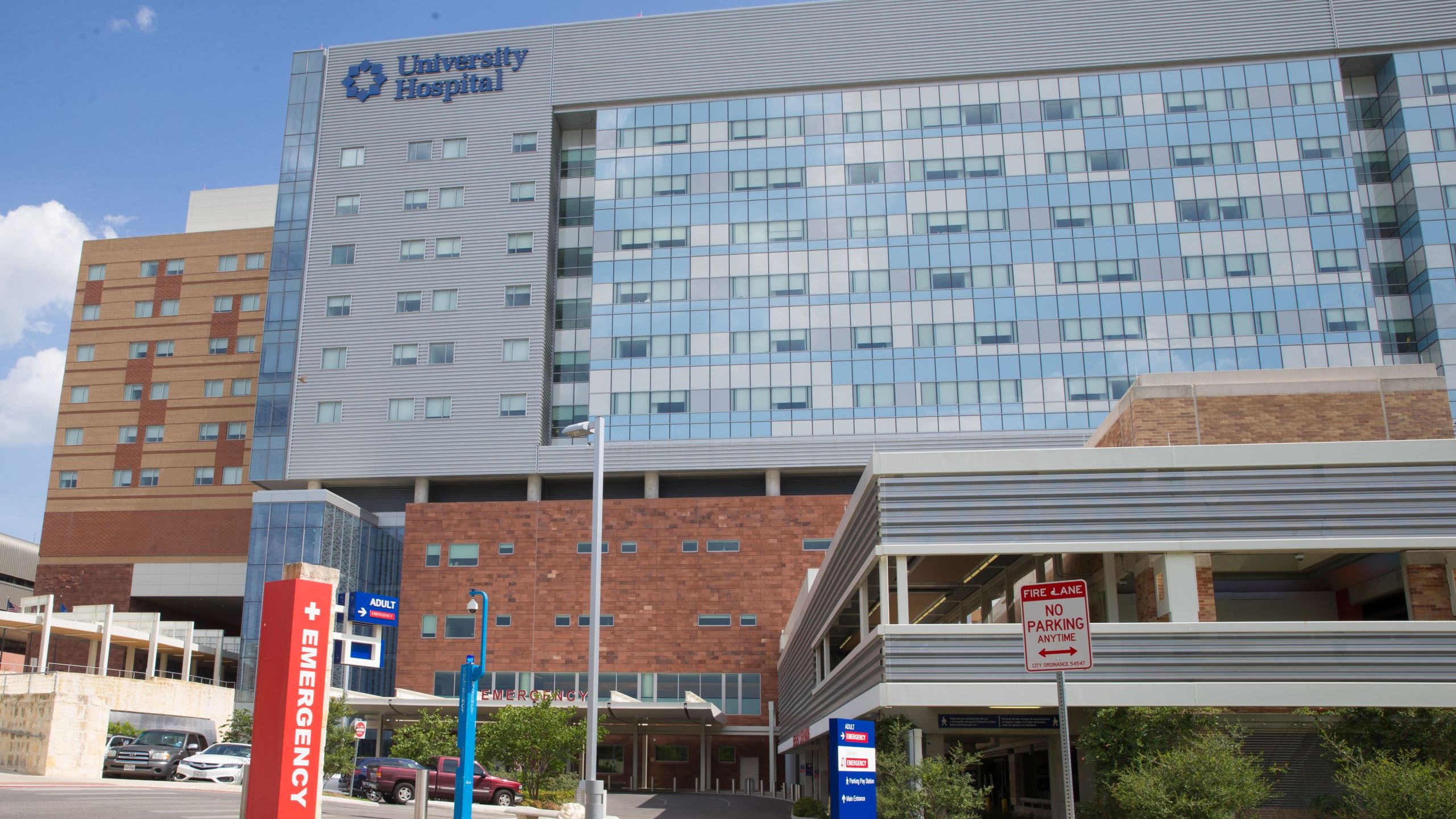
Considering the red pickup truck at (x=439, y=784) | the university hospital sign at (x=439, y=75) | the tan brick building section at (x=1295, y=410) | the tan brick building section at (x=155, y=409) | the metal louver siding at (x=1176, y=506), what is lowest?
the red pickup truck at (x=439, y=784)

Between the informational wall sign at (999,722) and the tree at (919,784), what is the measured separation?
0.99m

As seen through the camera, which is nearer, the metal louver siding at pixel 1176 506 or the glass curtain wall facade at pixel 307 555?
the metal louver siding at pixel 1176 506

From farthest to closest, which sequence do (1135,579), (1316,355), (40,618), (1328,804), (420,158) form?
1. (420,158)
2. (1316,355)
3. (40,618)
4. (1135,579)
5. (1328,804)

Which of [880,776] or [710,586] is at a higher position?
[710,586]

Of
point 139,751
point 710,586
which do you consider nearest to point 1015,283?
point 710,586

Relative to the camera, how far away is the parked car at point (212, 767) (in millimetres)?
37844

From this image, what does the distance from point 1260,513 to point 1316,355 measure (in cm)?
4512

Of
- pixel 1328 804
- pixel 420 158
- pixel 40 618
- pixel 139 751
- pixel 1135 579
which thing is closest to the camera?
pixel 1328 804

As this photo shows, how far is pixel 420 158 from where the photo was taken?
74.8 metres

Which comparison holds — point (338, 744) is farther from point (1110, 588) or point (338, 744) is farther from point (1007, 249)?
point (1007, 249)

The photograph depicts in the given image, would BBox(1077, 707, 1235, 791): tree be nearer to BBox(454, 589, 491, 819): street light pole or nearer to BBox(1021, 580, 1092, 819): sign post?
BBox(454, 589, 491, 819): street light pole

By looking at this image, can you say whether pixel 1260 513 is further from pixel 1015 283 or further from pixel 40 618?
pixel 40 618

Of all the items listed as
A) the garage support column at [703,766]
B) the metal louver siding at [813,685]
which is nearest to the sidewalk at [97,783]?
the metal louver siding at [813,685]

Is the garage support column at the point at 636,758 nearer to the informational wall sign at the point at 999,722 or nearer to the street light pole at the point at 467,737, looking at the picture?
the street light pole at the point at 467,737
